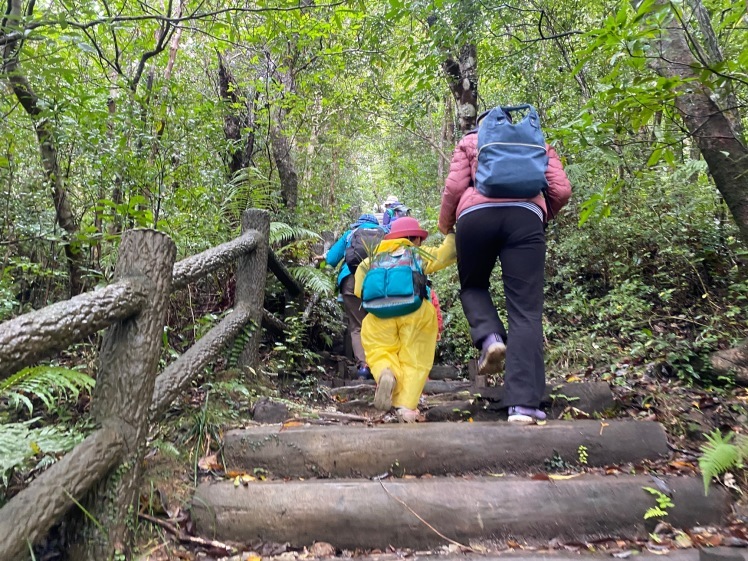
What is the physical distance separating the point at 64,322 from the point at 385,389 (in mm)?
2347

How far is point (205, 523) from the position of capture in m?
2.37

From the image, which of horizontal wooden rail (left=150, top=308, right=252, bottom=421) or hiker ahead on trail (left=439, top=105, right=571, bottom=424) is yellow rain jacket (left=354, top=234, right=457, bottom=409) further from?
horizontal wooden rail (left=150, top=308, right=252, bottom=421)

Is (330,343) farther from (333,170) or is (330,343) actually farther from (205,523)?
(333,170)

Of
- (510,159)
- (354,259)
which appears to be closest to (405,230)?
(510,159)

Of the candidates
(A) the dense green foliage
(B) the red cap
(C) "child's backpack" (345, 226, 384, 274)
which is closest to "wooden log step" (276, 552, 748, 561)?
(A) the dense green foliage

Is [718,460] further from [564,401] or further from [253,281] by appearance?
[253,281]

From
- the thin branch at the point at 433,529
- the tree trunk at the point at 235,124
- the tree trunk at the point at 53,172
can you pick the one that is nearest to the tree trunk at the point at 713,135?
the thin branch at the point at 433,529

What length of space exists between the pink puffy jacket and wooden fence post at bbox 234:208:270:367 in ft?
5.21

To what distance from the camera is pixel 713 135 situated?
356 centimetres

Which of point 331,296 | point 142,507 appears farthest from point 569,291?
point 142,507

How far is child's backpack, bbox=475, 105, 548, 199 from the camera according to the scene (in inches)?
131

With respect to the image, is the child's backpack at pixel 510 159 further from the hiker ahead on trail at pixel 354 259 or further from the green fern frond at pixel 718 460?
the hiker ahead on trail at pixel 354 259

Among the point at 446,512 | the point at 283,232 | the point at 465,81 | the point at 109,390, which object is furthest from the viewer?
the point at 465,81

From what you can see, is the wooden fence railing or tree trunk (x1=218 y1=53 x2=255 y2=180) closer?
the wooden fence railing
